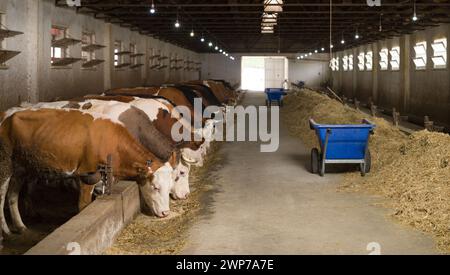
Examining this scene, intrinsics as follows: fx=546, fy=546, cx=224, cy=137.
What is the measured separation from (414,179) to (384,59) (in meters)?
22.9

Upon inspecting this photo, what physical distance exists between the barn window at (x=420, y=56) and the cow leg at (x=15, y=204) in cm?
1834

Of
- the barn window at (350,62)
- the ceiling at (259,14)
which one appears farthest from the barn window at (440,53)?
the barn window at (350,62)

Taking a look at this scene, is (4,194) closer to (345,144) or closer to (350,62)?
(345,144)

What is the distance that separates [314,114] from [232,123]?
3082 mm

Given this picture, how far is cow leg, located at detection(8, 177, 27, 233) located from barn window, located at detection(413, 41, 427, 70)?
18342 millimetres

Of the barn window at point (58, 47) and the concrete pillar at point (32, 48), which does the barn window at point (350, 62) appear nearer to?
the barn window at point (58, 47)

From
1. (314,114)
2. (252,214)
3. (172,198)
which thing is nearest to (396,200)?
(252,214)

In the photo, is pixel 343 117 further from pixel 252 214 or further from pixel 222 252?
pixel 222 252

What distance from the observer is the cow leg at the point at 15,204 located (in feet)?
23.6

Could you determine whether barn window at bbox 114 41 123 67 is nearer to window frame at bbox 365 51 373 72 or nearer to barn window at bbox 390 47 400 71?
barn window at bbox 390 47 400 71

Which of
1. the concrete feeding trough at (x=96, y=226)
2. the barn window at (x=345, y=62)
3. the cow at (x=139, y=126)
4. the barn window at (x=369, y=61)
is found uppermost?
the barn window at (x=345, y=62)

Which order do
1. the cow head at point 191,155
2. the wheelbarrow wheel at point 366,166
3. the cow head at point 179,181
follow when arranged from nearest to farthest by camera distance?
the cow head at point 179,181 < the cow head at point 191,155 < the wheelbarrow wheel at point 366,166

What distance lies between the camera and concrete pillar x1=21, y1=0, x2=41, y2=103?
471 inches

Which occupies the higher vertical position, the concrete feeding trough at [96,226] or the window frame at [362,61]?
the window frame at [362,61]
